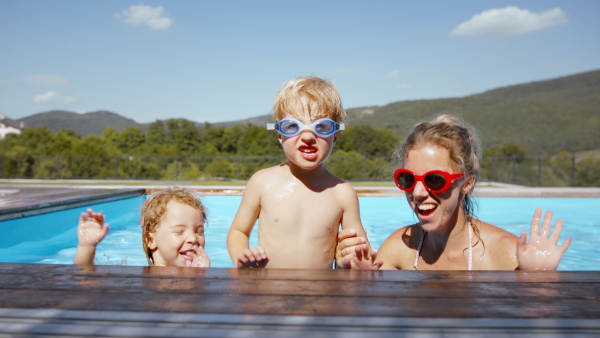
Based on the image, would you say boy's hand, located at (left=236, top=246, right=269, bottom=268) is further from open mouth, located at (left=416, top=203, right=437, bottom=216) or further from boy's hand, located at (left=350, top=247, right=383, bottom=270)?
open mouth, located at (left=416, top=203, right=437, bottom=216)

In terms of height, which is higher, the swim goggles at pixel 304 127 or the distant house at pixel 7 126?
the distant house at pixel 7 126

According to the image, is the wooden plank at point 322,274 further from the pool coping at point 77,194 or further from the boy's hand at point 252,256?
the pool coping at point 77,194

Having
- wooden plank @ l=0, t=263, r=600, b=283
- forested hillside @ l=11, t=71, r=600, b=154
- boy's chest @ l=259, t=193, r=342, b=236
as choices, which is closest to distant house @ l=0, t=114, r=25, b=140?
forested hillside @ l=11, t=71, r=600, b=154

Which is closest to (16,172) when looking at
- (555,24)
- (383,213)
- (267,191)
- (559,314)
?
(383,213)

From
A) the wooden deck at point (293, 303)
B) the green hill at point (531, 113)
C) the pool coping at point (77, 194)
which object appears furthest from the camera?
the green hill at point (531, 113)

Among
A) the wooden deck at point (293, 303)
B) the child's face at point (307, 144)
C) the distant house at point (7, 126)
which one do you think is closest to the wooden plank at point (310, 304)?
the wooden deck at point (293, 303)

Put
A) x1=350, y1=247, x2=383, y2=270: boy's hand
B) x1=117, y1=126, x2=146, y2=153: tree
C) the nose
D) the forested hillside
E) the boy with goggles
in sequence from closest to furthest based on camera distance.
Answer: x1=350, y1=247, x2=383, y2=270: boy's hand, the nose, the boy with goggles, x1=117, y1=126, x2=146, y2=153: tree, the forested hillside

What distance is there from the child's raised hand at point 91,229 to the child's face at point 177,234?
1.24ft

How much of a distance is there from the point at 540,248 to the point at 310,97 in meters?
1.27

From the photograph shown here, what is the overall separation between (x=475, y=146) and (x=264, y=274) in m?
1.20

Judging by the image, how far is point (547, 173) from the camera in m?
20.1

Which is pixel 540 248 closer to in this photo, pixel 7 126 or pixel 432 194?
pixel 432 194

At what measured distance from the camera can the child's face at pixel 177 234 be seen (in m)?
2.64

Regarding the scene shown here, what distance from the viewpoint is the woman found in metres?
1.93
